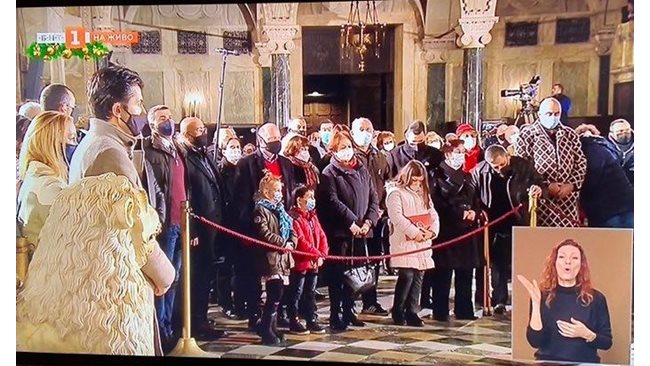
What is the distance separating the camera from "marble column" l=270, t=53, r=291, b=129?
3.14m

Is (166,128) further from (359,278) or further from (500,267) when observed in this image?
(500,267)

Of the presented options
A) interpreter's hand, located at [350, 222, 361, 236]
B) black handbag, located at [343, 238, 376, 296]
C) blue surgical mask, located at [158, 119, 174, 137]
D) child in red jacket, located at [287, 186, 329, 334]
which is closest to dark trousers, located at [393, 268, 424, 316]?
black handbag, located at [343, 238, 376, 296]

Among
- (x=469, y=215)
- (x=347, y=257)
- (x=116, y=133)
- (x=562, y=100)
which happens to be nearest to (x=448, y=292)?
(x=469, y=215)

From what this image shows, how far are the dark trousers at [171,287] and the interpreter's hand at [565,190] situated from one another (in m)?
1.72

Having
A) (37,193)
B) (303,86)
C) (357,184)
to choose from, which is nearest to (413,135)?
(357,184)

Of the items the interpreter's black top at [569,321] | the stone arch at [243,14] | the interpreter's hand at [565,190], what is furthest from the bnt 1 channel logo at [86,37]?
the interpreter's black top at [569,321]

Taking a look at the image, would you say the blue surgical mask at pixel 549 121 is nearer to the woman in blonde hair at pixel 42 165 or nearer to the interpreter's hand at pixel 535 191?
the interpreter's hand at pixel 535 191

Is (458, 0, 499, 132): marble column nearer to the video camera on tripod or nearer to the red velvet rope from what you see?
the video camera on tripod

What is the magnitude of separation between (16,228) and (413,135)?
6.36 ft

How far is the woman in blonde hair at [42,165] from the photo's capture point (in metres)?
3.24

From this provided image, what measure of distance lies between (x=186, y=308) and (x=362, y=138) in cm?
113

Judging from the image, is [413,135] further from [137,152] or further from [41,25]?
[41,25]

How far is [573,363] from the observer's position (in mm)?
2961

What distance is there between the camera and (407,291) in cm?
310
